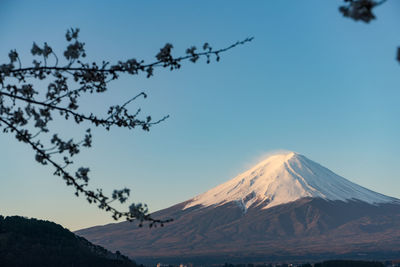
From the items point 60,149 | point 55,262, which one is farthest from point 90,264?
point 60,149

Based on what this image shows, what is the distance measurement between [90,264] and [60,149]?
200 metres

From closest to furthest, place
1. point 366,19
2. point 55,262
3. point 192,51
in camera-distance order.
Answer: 1. point 366,19
2. point 192,51
3. point 55,262

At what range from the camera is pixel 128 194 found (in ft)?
29.0

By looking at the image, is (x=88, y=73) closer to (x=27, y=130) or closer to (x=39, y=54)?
(x=39, y=54)

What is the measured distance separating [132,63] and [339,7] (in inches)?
163

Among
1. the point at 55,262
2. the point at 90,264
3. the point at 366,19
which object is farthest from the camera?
the point at 90,264

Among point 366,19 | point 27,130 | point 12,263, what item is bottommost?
point 366,19

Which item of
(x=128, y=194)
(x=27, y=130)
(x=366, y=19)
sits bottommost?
(x=128, y=194)

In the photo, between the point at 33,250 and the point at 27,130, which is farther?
the point at 33,250

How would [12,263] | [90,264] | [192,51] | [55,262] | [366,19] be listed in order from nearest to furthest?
1. [366,19]
2. [192,51]
3. [12,263]
4. [55,262]
5. [90,264]

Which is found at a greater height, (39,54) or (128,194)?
(39,54)

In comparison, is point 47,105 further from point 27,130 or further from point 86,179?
point 86,179

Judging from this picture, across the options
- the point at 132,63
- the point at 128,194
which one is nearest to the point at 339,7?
the point at 132,63

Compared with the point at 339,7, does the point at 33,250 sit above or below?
above
